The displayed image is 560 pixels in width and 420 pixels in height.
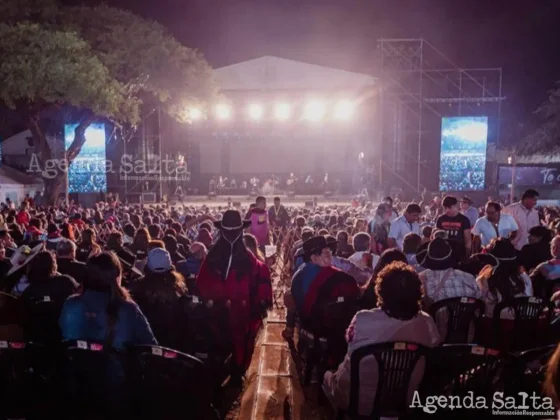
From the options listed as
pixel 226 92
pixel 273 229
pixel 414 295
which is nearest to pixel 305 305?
pixel 414 295

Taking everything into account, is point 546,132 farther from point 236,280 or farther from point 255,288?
point 236,280

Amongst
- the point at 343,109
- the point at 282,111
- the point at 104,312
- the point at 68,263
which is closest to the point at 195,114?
the point at 282,111

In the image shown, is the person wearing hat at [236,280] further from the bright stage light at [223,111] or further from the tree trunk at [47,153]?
the bright stage light at [223,111]

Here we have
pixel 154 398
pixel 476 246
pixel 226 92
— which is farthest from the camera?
pixel 226 92

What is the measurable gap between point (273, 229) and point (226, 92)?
18404mm

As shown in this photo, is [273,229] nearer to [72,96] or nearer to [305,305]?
[305,305]

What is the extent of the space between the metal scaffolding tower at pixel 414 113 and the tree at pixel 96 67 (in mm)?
9028

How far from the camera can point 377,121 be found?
2522 cm

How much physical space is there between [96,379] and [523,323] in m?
3.51

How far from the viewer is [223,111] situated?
91.0 ft

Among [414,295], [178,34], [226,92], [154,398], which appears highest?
[178,34]

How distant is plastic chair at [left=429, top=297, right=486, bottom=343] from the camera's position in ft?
13.8

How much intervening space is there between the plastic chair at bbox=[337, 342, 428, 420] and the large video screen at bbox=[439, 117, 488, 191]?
2299 centimetres

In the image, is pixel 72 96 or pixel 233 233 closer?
pixel 233 233
